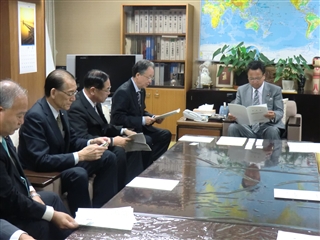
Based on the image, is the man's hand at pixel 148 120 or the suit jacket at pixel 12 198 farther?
the man's hand at pixel 148 120

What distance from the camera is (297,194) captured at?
7.36 feet

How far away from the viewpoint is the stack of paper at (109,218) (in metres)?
1.79

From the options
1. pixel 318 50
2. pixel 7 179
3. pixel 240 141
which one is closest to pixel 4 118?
pixel 7 179

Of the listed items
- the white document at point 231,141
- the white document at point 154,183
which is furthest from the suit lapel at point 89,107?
the white document at point 154,183

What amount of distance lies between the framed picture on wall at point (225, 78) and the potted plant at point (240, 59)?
0.25 ft

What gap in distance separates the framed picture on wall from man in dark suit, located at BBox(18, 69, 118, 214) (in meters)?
3.33

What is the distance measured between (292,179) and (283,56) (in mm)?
3800

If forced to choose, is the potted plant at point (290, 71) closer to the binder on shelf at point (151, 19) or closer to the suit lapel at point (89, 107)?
the binder on shelf at point (151, 19)

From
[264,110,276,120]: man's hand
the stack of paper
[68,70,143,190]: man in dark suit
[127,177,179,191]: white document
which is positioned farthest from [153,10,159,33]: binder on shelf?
the stack of paper

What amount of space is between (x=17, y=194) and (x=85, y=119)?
1.47 m

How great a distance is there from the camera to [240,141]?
361 cm

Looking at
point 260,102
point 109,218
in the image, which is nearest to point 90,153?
point 109,218

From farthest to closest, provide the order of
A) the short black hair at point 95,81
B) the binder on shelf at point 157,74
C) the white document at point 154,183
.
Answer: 1. the binder on shelf at point 157,74
2. the short black hair at point 95,81
3. the white document at point 154,183

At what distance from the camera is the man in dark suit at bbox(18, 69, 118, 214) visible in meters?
2.75
